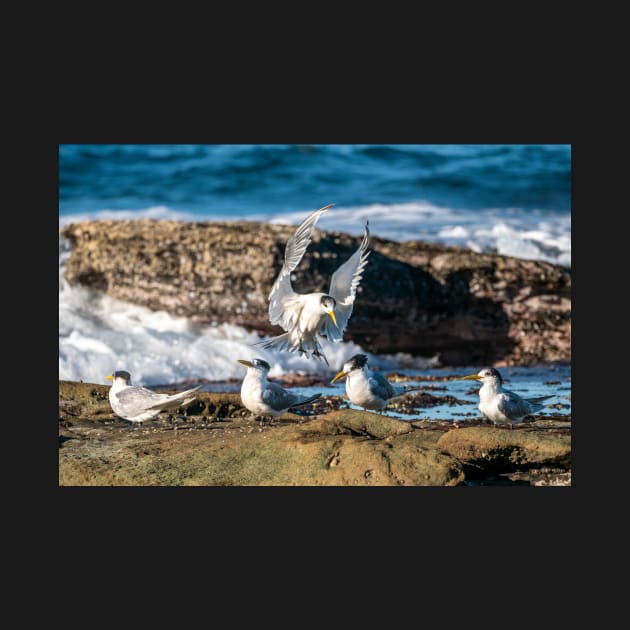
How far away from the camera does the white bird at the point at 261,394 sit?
32.2 ft

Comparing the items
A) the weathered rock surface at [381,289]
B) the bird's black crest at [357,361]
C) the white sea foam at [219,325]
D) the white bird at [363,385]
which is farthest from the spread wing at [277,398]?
the weathered rock surface at [381,289]

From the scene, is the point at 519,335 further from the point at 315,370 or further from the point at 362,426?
the point at 362,426

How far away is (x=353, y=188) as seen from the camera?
18.0 m

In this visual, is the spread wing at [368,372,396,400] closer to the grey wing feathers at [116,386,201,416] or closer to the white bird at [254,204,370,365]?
the white bird at [254,204,370,365]

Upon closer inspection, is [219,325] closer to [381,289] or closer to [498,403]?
[381,289]

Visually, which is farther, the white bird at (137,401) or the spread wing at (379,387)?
the spread wing at (379,387)

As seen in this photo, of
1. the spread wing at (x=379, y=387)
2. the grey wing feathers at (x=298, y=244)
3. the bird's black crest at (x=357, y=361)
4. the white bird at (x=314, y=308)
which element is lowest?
the spread wing at (x=379, y=387)

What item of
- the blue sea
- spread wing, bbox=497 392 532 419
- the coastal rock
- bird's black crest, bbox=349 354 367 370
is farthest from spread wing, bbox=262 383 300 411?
the blue sea

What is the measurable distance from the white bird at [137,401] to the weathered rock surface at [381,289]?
181 inches

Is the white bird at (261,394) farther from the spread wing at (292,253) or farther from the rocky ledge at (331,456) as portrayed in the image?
the spread wing at (292,253)

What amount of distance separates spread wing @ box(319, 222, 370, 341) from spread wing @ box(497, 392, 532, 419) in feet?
6.30

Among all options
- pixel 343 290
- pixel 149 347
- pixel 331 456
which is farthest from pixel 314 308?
pixel 149 347

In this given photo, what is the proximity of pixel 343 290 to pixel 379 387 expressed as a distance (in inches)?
48.7

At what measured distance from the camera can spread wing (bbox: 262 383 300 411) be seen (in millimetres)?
Result: 9828
